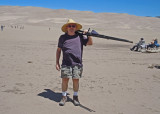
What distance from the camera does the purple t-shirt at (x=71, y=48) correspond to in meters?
4.26

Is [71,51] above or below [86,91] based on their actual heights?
above

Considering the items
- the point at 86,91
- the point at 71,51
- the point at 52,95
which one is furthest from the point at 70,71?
the point at 86,91

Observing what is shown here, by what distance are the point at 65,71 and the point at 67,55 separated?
31 centimetres

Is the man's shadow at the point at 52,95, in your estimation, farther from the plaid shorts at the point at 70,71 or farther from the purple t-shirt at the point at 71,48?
the purple t-shirt at the point at 71,48

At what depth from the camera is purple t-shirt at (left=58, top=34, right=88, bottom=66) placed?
4.26 m

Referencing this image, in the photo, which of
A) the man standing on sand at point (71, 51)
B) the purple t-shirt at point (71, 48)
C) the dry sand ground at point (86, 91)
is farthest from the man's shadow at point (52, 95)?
the purple t-shirt at point (71, 48)

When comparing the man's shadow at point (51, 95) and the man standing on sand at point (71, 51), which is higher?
the man standing on sand at point (71, 51)

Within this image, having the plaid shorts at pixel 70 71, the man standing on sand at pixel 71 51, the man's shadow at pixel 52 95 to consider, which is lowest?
the man's shadow at pixel 52 95

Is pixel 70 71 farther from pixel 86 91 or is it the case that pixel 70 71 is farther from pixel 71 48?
pixel 86 91

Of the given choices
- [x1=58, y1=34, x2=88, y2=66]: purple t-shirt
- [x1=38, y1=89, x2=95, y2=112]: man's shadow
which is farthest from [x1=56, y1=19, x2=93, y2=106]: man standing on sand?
[x1=38, y1=89, x2=95, y2=112]: man's shadow

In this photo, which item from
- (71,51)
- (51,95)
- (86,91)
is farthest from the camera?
(86,91)

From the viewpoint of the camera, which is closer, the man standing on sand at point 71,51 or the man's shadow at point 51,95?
the man standing on sand at point 71,51

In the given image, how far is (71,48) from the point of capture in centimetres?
426

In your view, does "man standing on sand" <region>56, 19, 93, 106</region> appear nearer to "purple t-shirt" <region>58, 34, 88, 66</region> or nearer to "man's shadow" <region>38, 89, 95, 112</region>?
"purple t-shirt" <region>58, 34, 88, 66</region>
